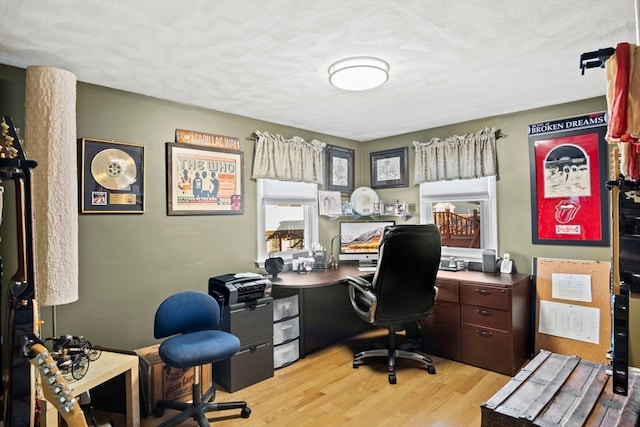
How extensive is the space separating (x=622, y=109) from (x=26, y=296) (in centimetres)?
216

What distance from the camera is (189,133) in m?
2.95

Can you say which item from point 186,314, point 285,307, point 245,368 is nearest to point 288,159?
point 285,307

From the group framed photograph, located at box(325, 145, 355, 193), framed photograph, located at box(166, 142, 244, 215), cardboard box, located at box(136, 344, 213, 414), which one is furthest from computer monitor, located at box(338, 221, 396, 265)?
cardboard box, located at box(136, 344, 213, 414)

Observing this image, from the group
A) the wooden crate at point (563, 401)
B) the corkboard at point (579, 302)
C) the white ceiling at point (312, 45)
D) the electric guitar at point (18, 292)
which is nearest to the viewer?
the electric guitar at point (18, 292)

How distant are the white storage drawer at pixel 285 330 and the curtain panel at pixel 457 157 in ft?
6.53

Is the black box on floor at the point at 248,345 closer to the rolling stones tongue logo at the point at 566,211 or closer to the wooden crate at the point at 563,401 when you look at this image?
the wooden crate at the point at 563,401

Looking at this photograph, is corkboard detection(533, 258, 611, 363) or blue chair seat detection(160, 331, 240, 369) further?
corkboard detection(533, 258, 611, 363)

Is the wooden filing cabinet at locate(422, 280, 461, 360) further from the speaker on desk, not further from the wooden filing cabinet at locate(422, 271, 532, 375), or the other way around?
the speaker on desk

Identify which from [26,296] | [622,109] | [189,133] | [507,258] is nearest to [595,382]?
[622,109]

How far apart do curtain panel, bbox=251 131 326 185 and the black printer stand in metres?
0.99

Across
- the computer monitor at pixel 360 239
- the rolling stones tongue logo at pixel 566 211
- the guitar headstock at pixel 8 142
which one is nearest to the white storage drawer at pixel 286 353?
the computer monitor at pixel 360 239

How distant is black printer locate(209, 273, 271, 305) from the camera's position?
8.91ft

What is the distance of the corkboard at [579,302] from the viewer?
2.80 meters

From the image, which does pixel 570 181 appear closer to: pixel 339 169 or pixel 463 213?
pixel 463 213
